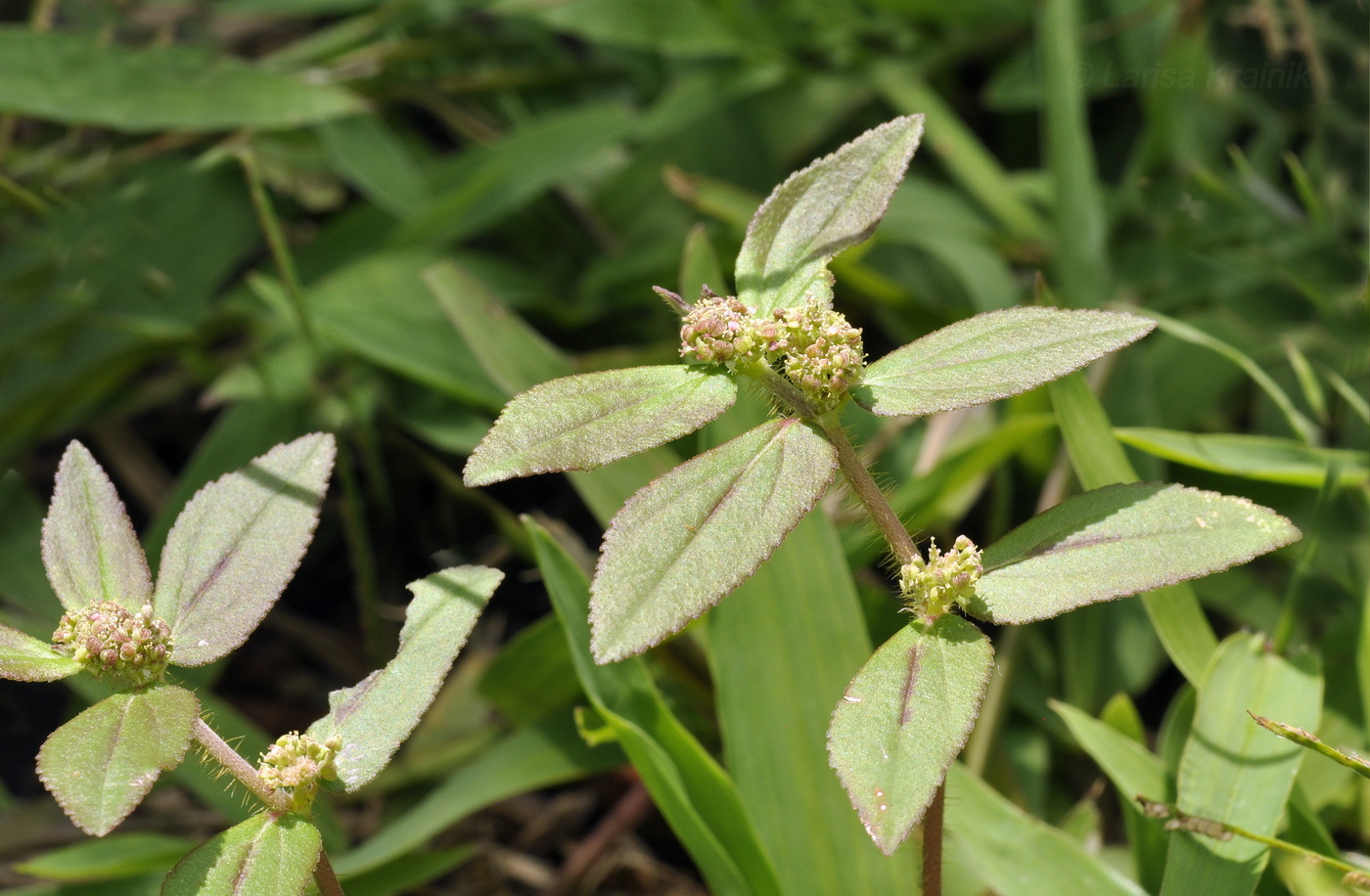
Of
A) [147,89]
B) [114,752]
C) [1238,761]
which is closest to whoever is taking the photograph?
[114,752]

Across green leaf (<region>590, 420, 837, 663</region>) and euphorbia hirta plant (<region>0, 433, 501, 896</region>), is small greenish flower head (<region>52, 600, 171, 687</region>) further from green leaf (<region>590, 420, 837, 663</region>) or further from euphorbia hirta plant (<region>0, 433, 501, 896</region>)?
green leaf (<region>590, 420, 837, 663</region>)

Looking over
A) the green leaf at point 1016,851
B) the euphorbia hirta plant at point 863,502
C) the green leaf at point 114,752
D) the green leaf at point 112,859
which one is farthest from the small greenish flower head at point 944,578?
the green leaf at point 112,859

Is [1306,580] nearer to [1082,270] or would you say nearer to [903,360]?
[1082,270]

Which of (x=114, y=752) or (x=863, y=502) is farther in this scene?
(x=863, y=502)

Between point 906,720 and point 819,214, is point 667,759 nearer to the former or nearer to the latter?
point 906,720

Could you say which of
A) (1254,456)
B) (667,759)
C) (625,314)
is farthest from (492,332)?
(1254,456)

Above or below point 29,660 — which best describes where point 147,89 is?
above

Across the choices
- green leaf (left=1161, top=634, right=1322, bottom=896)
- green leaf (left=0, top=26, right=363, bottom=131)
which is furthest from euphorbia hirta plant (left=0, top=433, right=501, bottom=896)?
green leaf (left=0, top=26, right=363, bottom=131)
